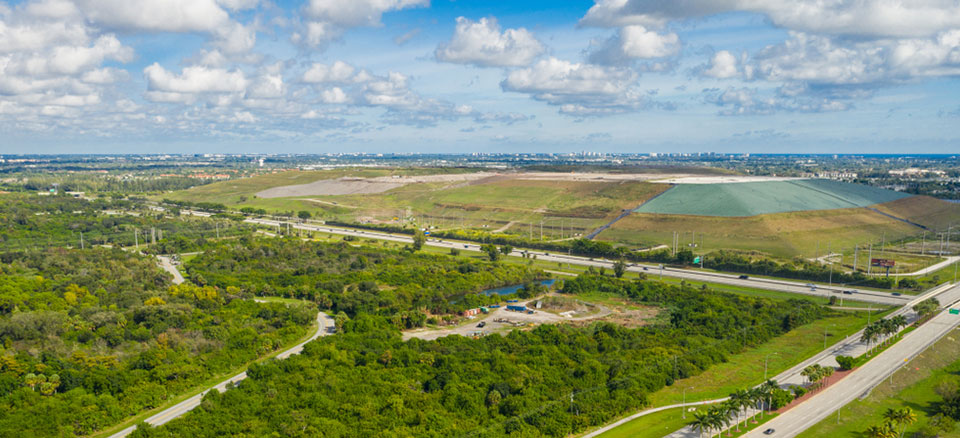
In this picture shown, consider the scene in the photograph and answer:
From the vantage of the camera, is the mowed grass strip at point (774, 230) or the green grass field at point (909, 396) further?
the mowed grass strip at point (774, 230)

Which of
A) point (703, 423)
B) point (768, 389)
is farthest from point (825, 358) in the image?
point (703, 423)

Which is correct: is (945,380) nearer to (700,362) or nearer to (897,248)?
(700,362)

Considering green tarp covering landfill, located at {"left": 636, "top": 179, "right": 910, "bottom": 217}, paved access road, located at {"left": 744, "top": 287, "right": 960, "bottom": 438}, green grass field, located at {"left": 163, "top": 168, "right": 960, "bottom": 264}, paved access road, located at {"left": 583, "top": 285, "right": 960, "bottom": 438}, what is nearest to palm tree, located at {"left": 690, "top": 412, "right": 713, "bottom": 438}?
paved access road, located at {"left": 583, "top": 285, "right": 960, "bottom": 438}

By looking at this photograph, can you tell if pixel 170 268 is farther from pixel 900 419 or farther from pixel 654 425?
pixel 900 419

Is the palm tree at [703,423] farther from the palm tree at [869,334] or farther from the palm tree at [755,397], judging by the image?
the palm tree at [869,334]

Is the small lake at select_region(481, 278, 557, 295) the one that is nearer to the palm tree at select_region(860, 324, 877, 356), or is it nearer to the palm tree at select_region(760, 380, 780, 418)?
the palm tree at select_region(860, 324, 877, 356)

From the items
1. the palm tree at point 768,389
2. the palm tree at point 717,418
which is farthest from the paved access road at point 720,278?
the palm tree at point 717,418
